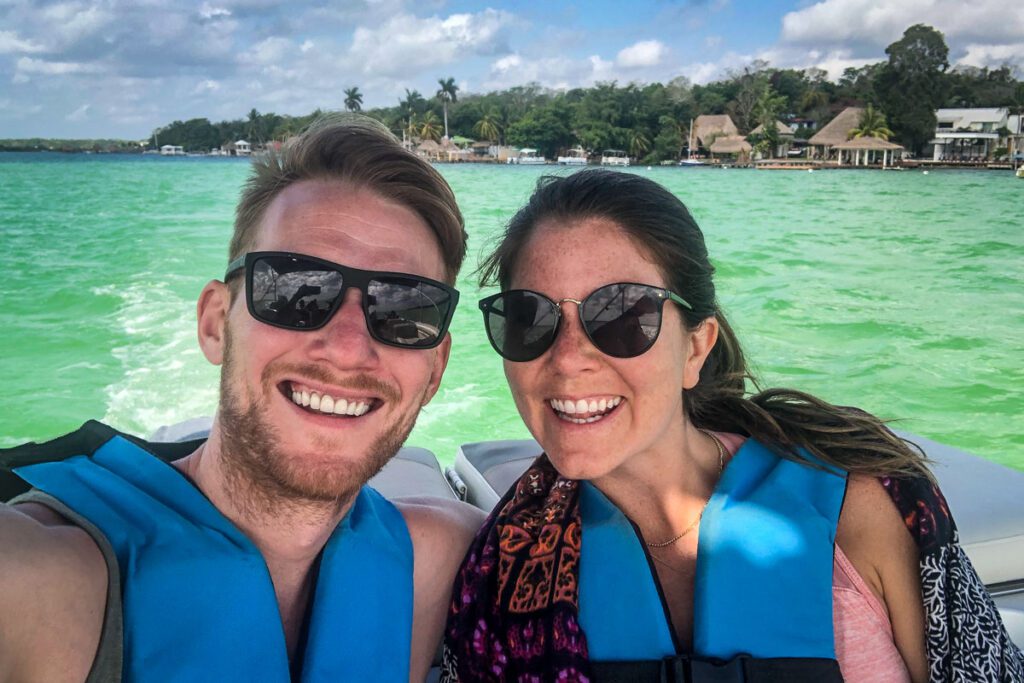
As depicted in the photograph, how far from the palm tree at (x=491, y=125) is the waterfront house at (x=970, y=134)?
38704mm

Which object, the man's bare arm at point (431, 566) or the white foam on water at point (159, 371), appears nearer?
the man's bare arm at point (431, 566)

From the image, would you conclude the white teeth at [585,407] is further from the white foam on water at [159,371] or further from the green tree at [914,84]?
the green tree at [914,84]

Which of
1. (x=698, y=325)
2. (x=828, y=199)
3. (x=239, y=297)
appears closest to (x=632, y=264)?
(x=698, y=325)

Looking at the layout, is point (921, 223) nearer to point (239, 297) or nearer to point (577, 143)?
point (239, 297)

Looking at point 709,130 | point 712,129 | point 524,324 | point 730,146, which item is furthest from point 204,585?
point 709,130

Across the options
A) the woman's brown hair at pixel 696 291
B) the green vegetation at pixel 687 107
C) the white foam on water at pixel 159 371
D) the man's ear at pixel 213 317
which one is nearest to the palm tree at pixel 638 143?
the green vegetation at pixel 687 107

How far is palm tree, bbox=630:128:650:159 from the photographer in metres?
69.0

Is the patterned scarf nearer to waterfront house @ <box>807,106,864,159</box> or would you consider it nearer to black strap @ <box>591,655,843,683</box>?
black strap @ <box>591,655,843,683</box>

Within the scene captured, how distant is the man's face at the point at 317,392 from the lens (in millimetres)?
1593

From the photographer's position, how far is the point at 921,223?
2142 cm

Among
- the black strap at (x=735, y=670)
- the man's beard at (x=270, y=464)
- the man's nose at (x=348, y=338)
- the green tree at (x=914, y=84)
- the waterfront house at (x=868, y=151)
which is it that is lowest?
the black strap at (x=735, y=670)

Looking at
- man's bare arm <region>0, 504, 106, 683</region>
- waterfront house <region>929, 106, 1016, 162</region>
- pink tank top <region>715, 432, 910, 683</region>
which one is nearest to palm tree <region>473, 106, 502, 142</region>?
waterfront house <region>929, 106, 1016, 162</region>

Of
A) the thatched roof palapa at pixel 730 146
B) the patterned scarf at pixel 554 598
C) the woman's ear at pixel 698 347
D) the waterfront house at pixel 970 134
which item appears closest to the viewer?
the patterned scarf at pixel 554 598

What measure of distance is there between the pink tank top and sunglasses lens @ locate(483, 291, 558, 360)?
0.76 m
